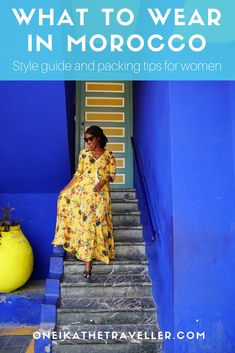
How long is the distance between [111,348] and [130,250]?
3.72 ft

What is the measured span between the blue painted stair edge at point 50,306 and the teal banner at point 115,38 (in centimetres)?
191

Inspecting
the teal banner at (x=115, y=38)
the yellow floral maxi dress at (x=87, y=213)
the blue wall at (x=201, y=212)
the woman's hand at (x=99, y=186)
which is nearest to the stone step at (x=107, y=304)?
the yellow floral maxi dress at (x=87, y=213)

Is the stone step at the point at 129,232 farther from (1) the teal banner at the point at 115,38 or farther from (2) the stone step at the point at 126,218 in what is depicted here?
(1) the teal banner at the point at 115,38

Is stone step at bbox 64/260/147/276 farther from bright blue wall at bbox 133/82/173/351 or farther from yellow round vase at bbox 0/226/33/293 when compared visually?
yellow round vase at bbox 0/226/33/293

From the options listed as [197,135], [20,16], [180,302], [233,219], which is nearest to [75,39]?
[20,16]

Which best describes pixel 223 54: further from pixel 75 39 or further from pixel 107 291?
pixel 107 291

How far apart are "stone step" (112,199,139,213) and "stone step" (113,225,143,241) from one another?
1.42ft

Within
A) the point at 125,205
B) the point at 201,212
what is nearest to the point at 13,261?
the point at 125,205

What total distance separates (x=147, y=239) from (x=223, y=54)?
2.02m

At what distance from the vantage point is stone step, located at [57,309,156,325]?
3.03m

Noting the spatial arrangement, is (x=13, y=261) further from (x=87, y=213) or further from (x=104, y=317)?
(x=104, y=317)

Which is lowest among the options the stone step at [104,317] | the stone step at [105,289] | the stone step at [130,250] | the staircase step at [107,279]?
the stone step at [104,317]

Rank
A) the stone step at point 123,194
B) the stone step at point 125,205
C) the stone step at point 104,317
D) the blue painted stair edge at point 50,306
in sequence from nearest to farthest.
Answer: the blue painted stair edge at point 50,306, the stone step at point 104,317, the stone step at point 125,205, the stone step at point 123,194

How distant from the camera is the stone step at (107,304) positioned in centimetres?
311
